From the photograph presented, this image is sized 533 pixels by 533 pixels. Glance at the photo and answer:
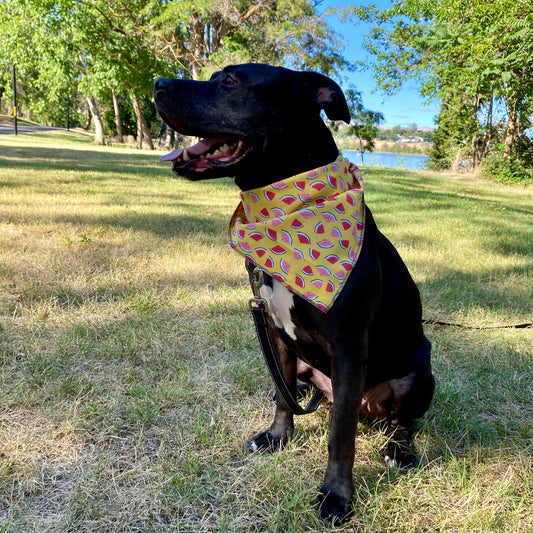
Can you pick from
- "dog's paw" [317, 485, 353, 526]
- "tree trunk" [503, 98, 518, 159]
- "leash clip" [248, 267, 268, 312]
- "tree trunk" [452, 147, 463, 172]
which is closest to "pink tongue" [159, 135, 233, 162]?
"leash clip" [248, 267, 268, 312]

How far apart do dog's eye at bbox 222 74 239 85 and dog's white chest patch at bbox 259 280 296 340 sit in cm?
91

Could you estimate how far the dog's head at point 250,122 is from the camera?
1.82 m

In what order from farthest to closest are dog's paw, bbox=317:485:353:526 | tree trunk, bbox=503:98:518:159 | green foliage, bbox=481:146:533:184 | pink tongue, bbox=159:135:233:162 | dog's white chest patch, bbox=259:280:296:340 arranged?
tree trunk, bbox=503:98:518:159 < green foliage, bbox=481:146:533:184 < pink tongue, bbox=159:135:233:162 < dog's white chest patch, bbox=259:280:296:340 < dog's paw, bbox=317:485:353:526

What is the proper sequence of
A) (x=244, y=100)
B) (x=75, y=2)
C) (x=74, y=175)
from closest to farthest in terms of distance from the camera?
(x=244, y=100), (x=74, y=175), (x=75, y=2)

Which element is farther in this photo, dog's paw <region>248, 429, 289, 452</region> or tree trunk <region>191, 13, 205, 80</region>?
tree trunk <region>191, 13, 205, 80</region>

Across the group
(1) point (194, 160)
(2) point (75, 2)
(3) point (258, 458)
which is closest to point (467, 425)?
(3) point (258, 458)

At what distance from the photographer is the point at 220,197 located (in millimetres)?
9312

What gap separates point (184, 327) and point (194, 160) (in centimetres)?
168

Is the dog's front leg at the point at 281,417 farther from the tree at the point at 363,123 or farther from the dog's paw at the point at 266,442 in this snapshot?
the tree at the point at 363,123

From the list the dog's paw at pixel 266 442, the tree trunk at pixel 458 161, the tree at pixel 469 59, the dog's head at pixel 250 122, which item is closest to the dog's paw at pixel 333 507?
the dog's paw at pixel 266 442

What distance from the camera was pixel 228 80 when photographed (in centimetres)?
190

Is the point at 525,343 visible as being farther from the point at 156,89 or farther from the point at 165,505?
the point at 156,89

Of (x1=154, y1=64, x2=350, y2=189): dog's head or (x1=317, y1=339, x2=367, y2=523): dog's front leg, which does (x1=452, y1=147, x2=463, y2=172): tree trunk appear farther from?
(x1=317, y1=339, x2=367, y2=523): dog's front leg

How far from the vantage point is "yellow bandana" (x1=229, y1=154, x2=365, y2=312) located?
168 centimetres
